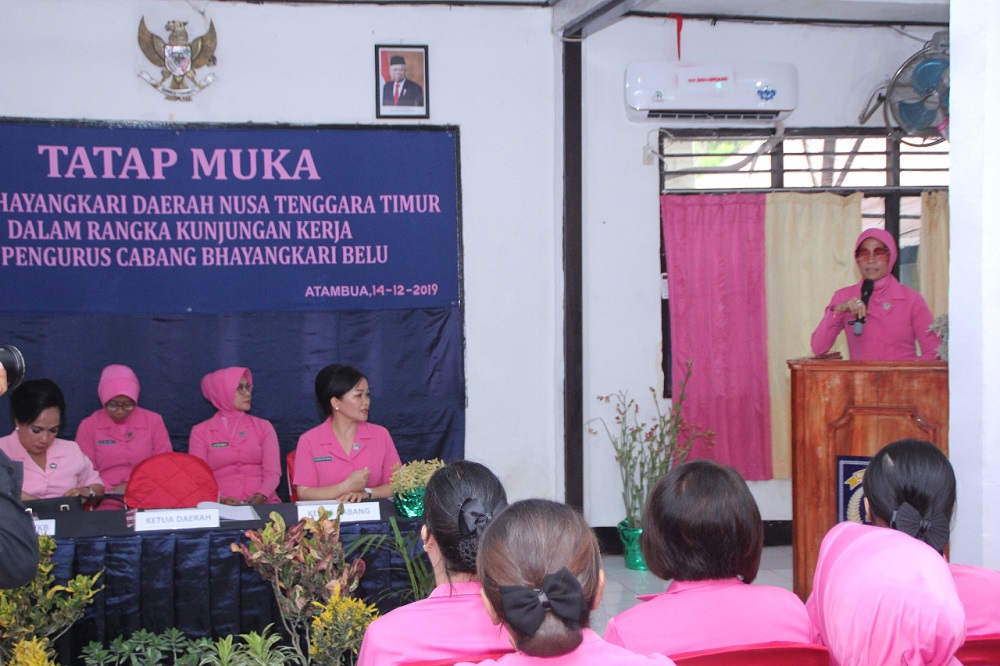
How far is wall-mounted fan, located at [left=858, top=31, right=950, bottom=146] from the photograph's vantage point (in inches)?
187

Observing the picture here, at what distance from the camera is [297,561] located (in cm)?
249

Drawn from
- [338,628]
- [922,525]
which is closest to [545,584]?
[922,525]

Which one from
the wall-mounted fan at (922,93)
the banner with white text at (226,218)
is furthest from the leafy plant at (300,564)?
the wall-mounted fan at (922,93)

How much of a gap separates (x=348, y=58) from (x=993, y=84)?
330 centimetres

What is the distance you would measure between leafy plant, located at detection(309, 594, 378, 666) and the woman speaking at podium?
98.9 inches

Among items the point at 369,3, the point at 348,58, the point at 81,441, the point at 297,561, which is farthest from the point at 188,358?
the point at 297,561

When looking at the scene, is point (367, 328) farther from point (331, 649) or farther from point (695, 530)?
point (695, 530)

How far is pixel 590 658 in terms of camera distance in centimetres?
126

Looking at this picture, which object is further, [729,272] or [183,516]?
[729,272]

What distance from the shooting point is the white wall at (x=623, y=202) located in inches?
205

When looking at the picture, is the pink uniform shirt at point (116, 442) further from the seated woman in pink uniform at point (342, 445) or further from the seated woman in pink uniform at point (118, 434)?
the seated woman in pink uniform at point (342, 445)

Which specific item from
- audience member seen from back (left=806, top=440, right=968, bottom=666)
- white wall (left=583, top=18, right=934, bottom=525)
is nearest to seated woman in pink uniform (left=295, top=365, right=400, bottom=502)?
white wall (left=583, top=18, right=934, bottom=525)

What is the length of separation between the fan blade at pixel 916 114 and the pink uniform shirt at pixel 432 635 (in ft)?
13.8

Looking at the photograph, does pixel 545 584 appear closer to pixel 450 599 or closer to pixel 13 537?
pixel 450 599
